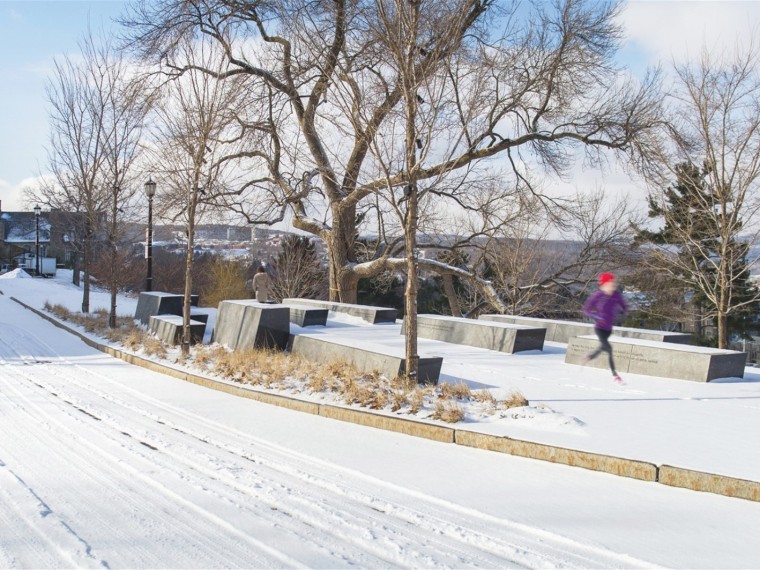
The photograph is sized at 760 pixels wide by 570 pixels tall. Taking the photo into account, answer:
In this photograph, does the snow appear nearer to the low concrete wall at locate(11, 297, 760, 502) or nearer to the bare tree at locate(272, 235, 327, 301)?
the low concrete wall at locate(11, 297, 760, 502)

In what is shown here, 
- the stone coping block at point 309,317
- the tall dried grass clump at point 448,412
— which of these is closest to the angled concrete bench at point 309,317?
the stone coping block at point 309,317

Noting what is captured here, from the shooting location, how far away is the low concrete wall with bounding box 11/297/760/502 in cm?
564

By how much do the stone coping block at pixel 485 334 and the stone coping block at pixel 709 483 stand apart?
7551mm

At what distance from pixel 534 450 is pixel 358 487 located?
1.99 meters

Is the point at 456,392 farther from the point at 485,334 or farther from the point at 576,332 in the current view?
the point at 576,332

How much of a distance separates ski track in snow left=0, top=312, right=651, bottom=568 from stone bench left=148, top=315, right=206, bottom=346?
7.48 metres

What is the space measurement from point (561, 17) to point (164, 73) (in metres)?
12.1

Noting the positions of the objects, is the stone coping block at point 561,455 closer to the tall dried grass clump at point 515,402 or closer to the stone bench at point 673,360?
the tall dried grass clump at point 515,402

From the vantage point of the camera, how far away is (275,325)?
43.4 feet

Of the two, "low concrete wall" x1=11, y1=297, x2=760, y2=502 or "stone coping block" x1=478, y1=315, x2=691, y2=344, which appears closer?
"low concrete wall" x1=11, y1=297, x2=760, y2=502

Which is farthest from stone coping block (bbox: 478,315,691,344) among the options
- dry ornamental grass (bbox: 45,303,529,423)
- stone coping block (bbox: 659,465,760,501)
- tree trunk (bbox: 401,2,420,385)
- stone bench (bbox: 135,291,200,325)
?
stone bench (bbox: 135,291,200,325)

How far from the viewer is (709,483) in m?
5.68

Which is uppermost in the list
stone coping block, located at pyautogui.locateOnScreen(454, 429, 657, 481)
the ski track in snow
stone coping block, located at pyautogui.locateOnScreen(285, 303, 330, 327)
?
stone coping block, located at pyautogui.locateOnScreen(285, 303, 330, 327)

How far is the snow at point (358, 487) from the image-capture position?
4410 millimetres
